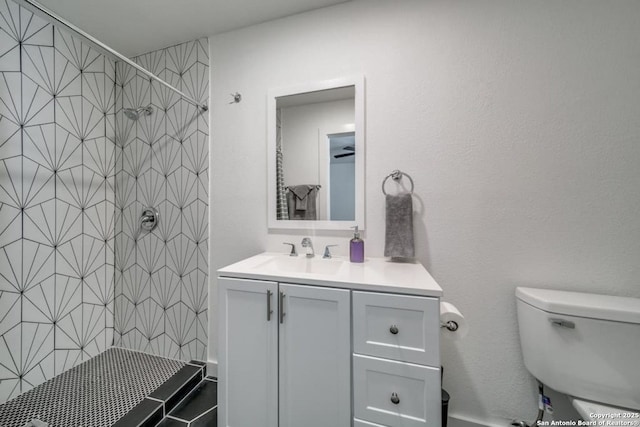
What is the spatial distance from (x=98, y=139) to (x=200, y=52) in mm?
974

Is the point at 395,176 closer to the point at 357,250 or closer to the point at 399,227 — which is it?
the point at 399,227

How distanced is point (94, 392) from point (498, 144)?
98.9 inches

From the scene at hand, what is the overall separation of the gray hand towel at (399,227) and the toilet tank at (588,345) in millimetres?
534

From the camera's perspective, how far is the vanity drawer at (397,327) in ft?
2.66

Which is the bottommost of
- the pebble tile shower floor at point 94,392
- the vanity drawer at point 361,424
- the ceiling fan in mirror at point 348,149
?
the pebble tile shower floor at point 94,392

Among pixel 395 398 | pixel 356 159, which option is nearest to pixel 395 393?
pixel 395 398

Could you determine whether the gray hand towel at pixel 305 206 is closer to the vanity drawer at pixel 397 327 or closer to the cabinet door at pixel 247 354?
the cabinet door at pixel 247 354

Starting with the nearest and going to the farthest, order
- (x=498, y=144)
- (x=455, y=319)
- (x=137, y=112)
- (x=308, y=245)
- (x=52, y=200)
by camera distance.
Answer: (x=455, y=319)
(x=498, y=144)
(x=308, y=245)
(x=52, y=200)
(x=137, y=112)

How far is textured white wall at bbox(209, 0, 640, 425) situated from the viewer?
103 centimetres

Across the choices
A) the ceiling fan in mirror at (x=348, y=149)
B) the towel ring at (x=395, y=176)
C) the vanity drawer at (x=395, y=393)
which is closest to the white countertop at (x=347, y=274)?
the vanity drawer at (x=395, y=393)

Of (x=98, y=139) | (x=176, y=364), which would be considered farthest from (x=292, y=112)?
(x=176, y=364)

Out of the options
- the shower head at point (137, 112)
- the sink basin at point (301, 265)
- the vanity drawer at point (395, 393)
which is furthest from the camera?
the shower head at point (137, 112)

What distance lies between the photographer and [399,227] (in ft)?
3.98

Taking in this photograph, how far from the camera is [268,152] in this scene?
1.49 metres
